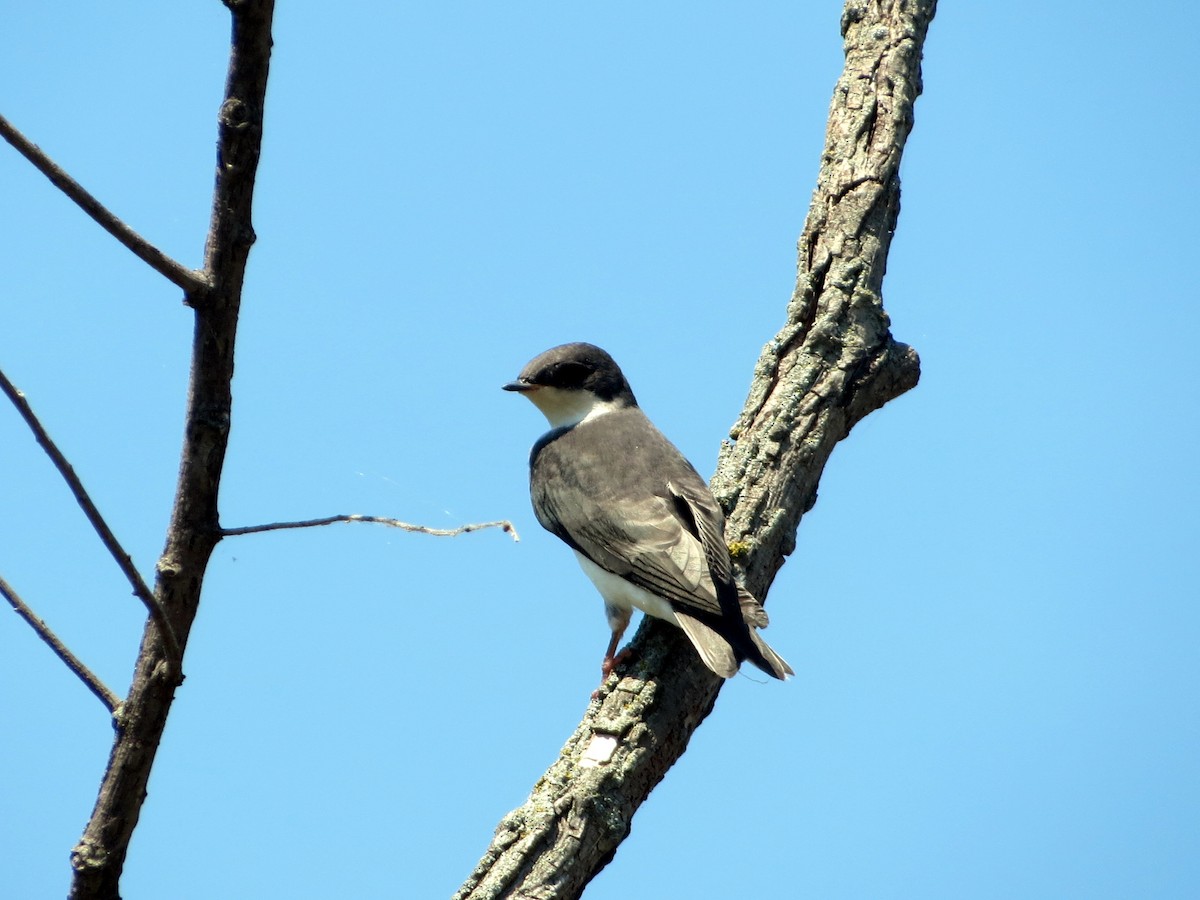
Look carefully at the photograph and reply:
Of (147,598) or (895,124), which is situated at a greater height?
(895,124)

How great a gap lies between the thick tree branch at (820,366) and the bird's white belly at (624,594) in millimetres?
85

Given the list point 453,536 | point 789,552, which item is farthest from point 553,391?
point 453,536

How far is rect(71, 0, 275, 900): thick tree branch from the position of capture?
9.09 ft

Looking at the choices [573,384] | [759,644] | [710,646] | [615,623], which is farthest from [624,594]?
[573,384]

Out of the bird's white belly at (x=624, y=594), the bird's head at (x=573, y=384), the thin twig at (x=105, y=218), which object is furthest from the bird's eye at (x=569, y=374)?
the thin twig at (x=105, y=218)

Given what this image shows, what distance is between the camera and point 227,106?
277 centimetres

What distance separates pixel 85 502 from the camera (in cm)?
269

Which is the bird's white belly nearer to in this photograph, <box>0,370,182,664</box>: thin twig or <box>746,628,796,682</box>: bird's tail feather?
<box>746,628,796,682</box>: bird's tail feather

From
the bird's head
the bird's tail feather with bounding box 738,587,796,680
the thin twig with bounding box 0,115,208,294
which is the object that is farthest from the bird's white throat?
the thin twig with bounding box 0,115,208,294

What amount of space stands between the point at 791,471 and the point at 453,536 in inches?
88.3

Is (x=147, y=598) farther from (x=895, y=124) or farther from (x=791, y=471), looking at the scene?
(x=895, y=124)

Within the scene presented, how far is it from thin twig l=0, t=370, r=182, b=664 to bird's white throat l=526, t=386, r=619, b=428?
406 cm

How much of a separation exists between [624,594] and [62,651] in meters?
2.97

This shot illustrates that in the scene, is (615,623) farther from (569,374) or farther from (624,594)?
(569,374)
